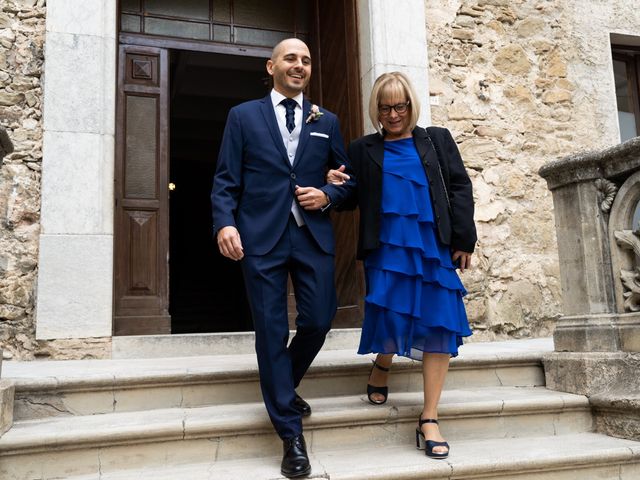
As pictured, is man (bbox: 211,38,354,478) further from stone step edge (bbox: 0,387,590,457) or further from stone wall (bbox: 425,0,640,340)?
stone wall (bbox: 425,0,640,340)

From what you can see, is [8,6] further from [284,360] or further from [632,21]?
[632,21]

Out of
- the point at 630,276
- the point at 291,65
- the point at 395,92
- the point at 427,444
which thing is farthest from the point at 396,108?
the point at 630,276

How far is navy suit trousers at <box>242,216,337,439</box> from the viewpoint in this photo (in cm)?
246

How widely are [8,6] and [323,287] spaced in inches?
140

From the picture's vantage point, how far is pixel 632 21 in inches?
238

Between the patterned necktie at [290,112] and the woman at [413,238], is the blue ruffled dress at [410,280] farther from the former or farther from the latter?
the patterned necktie at [290,112]

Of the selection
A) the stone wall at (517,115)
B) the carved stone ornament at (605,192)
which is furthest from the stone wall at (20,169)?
the carved stone ornament at (605,192)

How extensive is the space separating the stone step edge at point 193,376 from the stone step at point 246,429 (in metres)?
0.14

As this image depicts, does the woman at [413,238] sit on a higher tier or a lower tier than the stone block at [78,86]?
lower

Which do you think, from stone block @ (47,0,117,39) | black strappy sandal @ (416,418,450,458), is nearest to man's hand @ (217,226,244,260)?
black strappy sandal @ (416,418,450,458)

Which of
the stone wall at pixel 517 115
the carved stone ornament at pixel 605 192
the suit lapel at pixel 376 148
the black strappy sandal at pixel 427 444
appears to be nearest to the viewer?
the black strappy sandal at pixel 427 444

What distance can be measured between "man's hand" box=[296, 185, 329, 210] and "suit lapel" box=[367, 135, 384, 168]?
39cm

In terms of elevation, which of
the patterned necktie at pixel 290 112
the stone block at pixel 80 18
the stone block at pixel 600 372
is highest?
the stone block at pixel 80 18

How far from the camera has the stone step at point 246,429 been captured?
247cm
